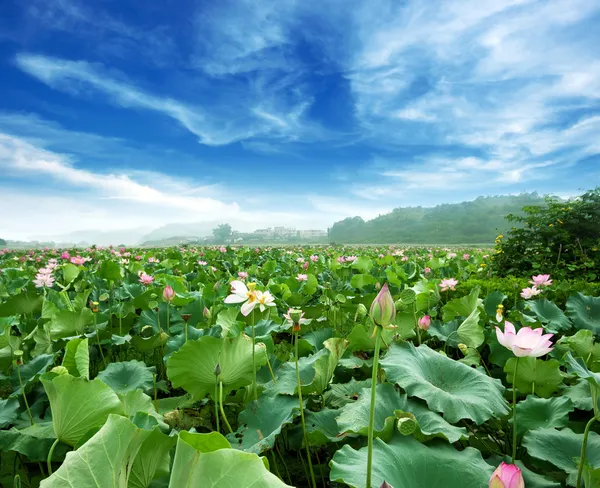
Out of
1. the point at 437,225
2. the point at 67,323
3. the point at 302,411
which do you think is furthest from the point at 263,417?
the point at 437,225

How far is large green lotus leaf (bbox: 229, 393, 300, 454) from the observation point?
1201 mm

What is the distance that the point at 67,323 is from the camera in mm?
2160

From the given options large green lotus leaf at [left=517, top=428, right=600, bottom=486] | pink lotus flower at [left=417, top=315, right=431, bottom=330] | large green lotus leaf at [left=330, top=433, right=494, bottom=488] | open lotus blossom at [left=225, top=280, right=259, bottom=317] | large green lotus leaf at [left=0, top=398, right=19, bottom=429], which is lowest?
large green lotus leaf at [left=517, top=428, right=600, bottom=486]

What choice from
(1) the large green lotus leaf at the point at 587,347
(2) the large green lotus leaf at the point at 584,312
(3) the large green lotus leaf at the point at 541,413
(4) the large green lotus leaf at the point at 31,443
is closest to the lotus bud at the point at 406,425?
(3) the large green lotus leaf at the point at 541,413

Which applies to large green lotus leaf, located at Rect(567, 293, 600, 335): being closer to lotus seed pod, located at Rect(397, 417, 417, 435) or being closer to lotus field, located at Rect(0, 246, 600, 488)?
lotus field, located at Rect(0, 246, 600, 488)

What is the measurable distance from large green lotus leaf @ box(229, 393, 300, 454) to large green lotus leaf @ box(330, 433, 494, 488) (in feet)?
1.01

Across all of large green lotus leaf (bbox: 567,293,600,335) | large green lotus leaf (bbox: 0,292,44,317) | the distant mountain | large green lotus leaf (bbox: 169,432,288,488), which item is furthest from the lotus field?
the distant mountain

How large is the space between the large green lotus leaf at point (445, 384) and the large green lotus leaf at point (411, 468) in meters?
0.19

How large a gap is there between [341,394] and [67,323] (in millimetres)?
1632

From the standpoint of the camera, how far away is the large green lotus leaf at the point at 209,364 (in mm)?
1280

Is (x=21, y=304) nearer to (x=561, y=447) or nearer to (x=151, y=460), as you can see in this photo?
(x=151, y=460)

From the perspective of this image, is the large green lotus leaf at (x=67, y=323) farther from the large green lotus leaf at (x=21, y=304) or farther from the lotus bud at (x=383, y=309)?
the lotus bud at (x=383, y=309)

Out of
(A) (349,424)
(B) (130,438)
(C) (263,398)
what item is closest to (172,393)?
(C) (263,398)

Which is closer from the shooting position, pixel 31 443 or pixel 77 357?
pixel 31 443
